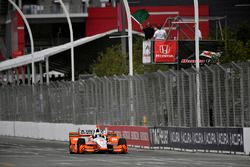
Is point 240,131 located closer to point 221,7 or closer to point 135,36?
point 135,36

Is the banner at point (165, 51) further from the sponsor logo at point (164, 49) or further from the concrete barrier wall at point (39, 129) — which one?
the concrete barrier wall at point (39, 129)

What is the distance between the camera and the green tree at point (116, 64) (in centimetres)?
6159

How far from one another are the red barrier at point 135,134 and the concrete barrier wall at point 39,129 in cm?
437

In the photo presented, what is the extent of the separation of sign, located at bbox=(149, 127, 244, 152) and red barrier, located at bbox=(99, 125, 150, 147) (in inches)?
25.1

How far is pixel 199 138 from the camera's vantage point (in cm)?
3419

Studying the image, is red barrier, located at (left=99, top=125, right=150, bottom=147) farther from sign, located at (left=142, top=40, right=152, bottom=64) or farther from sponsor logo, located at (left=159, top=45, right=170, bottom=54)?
sponsor logo, located at (left=159, top=45, right=170, bottom=54)

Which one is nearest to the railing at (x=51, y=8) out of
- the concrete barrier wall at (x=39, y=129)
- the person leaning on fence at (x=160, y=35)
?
the concrete barrier wall at (x=39, y=129)

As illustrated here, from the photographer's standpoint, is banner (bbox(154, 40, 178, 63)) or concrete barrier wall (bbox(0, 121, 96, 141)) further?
concrete barrier wall (bbox(0, 121, 96, 141))

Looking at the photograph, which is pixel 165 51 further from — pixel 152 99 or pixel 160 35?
pixel 152 99

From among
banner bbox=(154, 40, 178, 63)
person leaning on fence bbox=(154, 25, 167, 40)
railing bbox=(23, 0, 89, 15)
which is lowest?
banner bbox=(154, 40, 178, 63)

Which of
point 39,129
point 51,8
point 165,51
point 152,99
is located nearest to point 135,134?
point 152,99

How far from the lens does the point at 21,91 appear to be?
197 feet

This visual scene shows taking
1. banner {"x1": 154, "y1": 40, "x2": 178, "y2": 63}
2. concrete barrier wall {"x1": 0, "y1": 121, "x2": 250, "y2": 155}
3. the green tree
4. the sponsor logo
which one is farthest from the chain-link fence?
the green tree

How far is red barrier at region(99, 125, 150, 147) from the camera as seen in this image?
129ft
